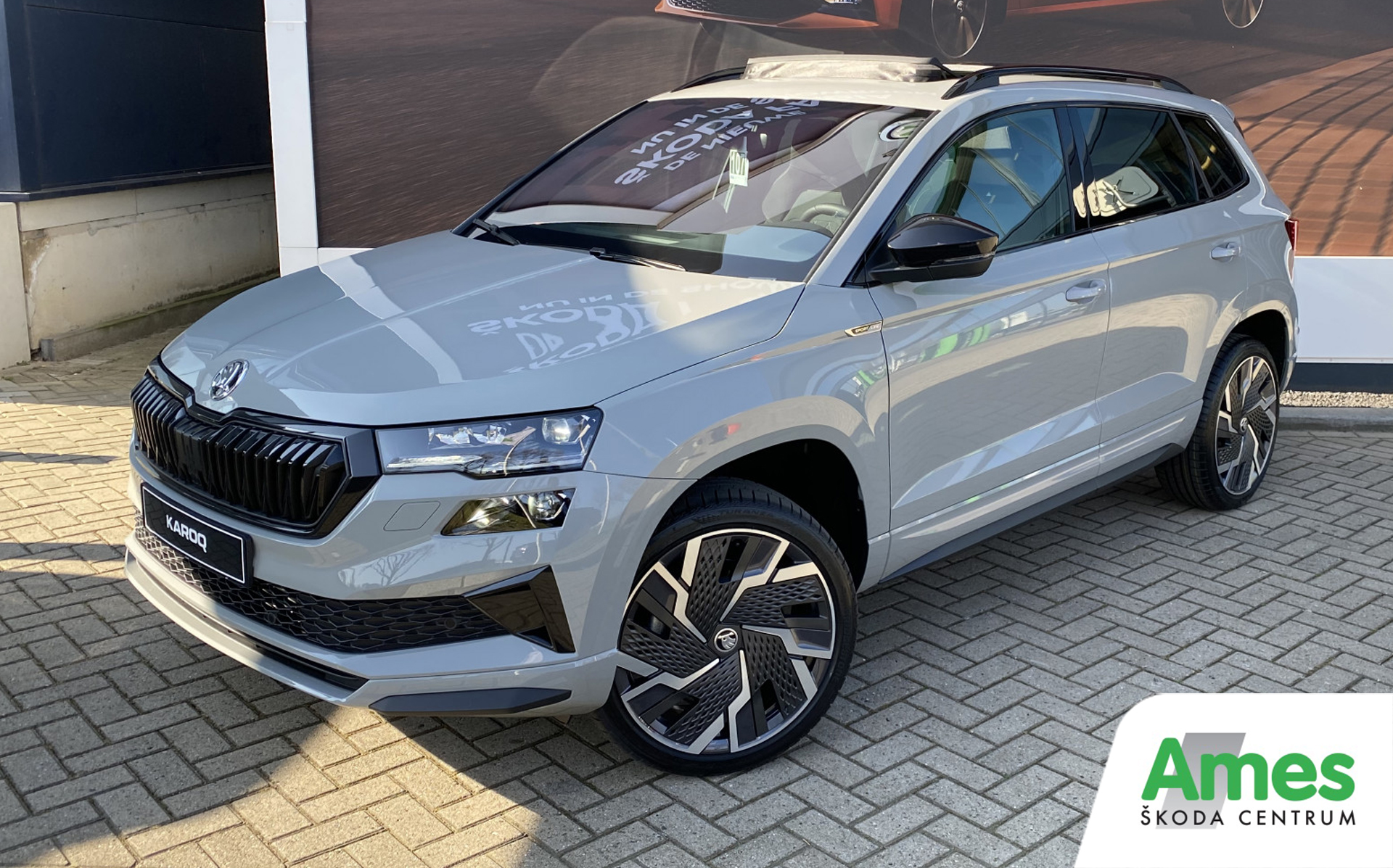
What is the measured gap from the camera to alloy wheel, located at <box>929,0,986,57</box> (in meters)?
7.34

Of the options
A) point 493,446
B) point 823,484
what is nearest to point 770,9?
point 823,484

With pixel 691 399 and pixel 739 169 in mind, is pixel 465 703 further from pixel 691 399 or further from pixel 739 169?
pixel 739 169

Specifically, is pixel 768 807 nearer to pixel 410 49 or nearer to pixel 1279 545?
pixel 1279 545

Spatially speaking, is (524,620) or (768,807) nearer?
(524,620)

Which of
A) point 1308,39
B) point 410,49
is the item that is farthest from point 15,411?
point 1308,39

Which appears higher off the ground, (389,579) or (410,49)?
(410,49)

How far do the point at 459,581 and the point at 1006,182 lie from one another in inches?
91.3

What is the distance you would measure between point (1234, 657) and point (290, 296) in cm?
330

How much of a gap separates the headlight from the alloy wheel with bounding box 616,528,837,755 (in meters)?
0.41

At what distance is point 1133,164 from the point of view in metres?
4.74

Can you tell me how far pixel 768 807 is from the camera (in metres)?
3.34

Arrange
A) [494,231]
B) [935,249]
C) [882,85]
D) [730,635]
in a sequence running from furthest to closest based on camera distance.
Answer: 1. [494,231]
2. [882,85]
3. [935,249]
4. [730,635]

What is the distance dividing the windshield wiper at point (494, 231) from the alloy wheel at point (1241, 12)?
5028 mm

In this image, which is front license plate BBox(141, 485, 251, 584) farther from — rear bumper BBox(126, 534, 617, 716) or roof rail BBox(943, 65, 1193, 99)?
roof rail BBox(943, 65, 1193, 99)
